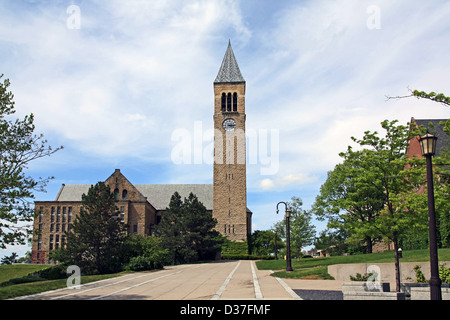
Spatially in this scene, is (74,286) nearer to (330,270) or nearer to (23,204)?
(23,204)

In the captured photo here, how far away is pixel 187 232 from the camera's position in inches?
2181

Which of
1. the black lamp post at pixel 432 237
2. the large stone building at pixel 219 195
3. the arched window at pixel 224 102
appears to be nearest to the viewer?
the black lamp post at pixel 432 237

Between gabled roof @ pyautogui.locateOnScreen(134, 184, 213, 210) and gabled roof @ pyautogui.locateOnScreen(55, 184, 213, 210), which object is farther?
gabled roof @ pyautogui.locateOnScreen(134, 184, 213, 210)

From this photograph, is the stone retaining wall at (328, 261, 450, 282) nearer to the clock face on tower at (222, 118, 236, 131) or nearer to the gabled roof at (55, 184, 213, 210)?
the clock face on tower at (222, 118, 236, 131)

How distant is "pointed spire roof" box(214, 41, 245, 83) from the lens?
77.4m

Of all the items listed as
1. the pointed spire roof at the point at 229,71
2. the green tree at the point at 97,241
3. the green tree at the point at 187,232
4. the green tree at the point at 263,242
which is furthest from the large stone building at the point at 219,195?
the green tree at the point at 97,241

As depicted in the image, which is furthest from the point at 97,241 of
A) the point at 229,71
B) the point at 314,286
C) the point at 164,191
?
the point at 229,71

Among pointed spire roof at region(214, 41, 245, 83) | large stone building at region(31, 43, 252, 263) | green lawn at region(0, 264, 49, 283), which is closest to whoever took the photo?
green lawn at region(0, 264, 49, 283)

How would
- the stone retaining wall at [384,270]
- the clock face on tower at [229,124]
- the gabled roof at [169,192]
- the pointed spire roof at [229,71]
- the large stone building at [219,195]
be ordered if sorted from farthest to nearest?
the gabled roof at [169,192], the pointed spire roof at [229,71], the clock face on tower at [229,124], the large stone building at [219,195], the stone retaining wall at [384,270]

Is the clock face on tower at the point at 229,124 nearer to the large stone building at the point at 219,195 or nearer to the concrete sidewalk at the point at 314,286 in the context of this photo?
the large stone building at the point at 219,195

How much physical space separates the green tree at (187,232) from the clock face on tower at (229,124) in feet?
59.2

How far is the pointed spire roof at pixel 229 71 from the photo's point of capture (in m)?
77.4

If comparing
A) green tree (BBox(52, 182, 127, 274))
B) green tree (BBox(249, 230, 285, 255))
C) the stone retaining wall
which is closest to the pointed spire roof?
green tree (BBox(249, 230, 285, 255))
